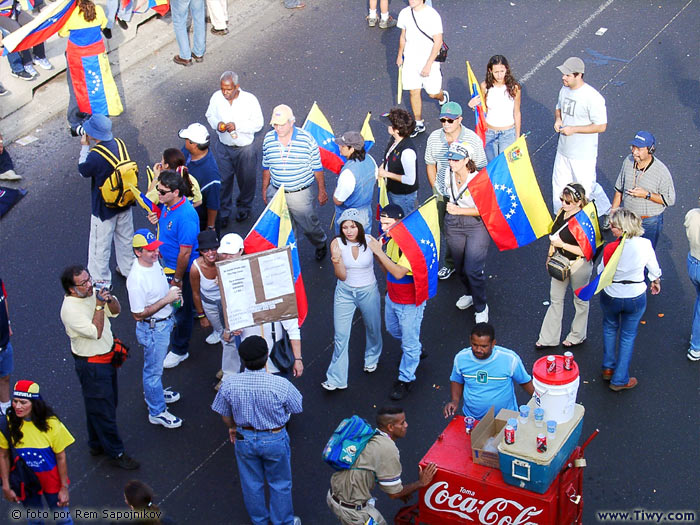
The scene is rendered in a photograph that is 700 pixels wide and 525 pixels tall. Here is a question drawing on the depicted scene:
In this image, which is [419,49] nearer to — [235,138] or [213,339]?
[235,138]

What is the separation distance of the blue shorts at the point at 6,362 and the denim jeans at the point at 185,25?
676 cm

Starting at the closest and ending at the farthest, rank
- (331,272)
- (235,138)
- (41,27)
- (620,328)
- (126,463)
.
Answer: (126,463), (620,328), (331,272), (235,138), (41,27)

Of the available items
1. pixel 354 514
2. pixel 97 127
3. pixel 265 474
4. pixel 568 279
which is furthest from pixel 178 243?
pixel 568 279

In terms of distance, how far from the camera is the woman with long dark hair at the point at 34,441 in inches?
267

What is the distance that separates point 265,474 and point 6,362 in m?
2.77

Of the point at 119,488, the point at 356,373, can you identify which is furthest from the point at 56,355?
the point at 356,373

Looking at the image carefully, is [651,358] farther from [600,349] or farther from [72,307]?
[72,307]

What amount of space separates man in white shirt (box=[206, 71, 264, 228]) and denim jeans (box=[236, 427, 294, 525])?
4.39 meters

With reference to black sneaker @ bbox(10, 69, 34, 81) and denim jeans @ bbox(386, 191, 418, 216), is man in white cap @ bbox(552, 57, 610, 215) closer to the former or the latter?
denim jeans @ bbox(386, 191, 418, 216)

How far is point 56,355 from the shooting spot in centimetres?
952

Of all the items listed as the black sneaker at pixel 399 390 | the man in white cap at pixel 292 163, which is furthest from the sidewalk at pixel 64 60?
the black sneaker at pixel 399 390

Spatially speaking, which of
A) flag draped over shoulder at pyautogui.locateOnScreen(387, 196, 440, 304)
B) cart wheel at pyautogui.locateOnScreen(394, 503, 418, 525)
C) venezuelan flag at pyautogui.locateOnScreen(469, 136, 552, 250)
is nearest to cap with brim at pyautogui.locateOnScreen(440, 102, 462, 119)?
venezuelan flag at pyautogui.locateOnScreen(469, 136, 552, 250)

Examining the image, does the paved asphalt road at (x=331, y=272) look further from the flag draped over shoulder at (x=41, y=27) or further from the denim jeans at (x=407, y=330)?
the flag draped over shoulder at (x=41, y=27)

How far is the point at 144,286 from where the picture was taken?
806 centimetres
